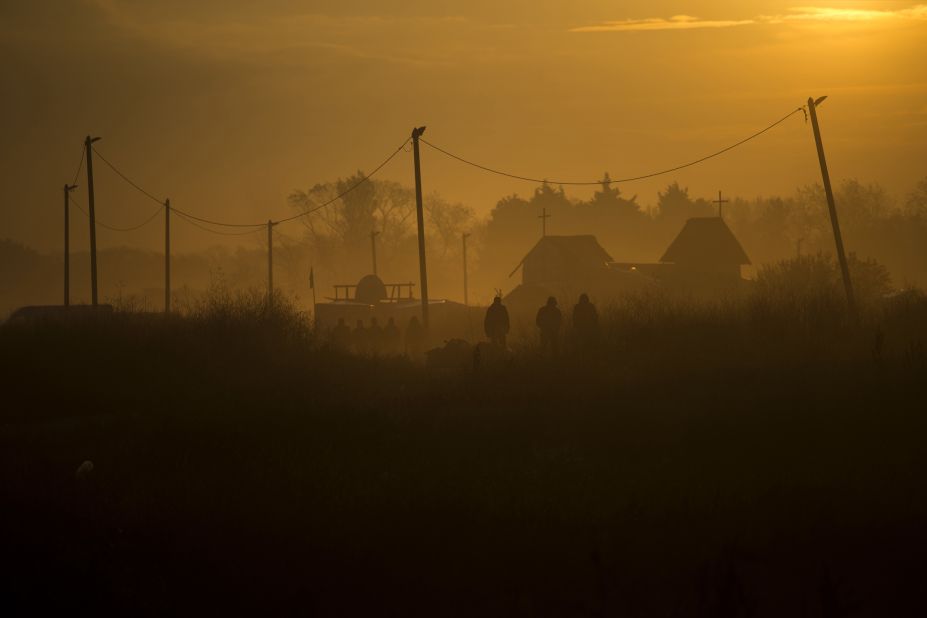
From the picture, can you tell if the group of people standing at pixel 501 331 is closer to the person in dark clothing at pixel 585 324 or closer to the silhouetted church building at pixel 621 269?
the person in dark clothing at pixel 585 324

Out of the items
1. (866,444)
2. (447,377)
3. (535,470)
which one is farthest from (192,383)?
(866,444)

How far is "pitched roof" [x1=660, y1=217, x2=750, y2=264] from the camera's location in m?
70.6

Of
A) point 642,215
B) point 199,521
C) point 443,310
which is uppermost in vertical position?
point 642,215

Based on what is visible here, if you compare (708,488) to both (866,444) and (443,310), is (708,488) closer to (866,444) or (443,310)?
(866,444)

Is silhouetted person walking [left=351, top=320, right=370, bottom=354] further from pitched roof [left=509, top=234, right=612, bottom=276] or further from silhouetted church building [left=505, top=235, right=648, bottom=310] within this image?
pitched roof [left=509, top=234, right=612, bottom=276]

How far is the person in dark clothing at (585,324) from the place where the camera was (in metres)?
21.9

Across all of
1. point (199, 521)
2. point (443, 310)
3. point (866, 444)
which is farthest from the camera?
point (443, 310)

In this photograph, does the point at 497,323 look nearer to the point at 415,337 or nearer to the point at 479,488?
the point at 415,337

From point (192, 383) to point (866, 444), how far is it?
40.3 feet

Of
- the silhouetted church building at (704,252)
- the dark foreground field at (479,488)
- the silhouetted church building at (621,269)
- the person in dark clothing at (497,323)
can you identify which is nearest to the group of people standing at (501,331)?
the person in dark clothing at (497,323)

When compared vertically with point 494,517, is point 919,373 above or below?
above

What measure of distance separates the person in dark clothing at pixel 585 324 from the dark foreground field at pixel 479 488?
5.04ft

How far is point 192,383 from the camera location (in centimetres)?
1942

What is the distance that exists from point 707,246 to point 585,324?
5055 cm
